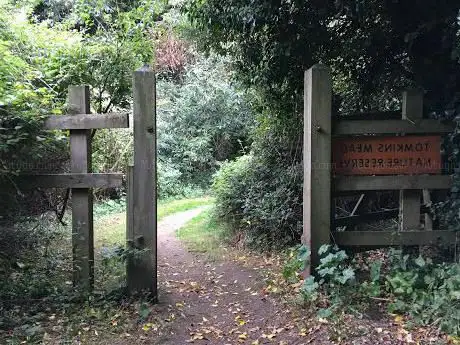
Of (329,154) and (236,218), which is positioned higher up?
(329,154)

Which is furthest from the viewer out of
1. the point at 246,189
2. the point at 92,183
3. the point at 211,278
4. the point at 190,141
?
the point at 190,141

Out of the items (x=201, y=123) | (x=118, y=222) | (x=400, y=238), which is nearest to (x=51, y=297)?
(x=400, y=238)

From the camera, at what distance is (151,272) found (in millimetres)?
5125

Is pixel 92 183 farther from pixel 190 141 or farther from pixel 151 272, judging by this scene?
pixel 190 141

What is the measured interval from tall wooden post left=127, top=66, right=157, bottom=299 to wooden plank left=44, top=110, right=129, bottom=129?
254 millimetres

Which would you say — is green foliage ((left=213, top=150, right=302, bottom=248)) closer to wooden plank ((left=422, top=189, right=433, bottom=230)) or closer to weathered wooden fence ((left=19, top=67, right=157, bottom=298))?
wooden plank ((left=422, top=189, right=433, bottom=230))

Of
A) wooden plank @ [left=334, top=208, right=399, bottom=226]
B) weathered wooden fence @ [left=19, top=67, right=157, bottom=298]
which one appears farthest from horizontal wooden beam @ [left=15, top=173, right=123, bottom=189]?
wooden plank @ [left=334, top=208, right=399, bottom=226]

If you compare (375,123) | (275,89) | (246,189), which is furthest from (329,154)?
(246,189)

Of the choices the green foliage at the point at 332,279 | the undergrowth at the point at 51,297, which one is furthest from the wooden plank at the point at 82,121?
the green foliage at the point at 332,279

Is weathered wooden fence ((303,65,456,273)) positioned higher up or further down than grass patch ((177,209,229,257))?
higher up

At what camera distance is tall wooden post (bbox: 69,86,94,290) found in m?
5.01

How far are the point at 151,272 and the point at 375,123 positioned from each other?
3.07 metres

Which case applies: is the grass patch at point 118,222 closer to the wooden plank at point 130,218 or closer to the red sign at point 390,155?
the wooden plank at point 130,218

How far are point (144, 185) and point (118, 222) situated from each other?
592 cm
